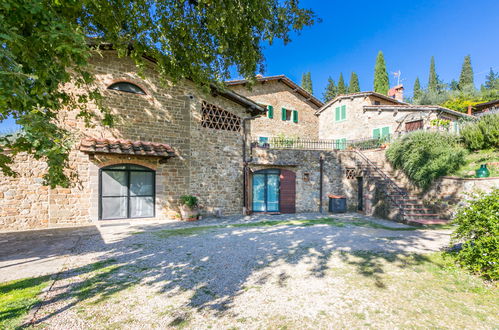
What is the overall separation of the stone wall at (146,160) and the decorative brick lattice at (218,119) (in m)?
0.22

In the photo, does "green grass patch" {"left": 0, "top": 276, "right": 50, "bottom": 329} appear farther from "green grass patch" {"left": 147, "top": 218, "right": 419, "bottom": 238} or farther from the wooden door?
the wooden door

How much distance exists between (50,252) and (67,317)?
3650 millimetres

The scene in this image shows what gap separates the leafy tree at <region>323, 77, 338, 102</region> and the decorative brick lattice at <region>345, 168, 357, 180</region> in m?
37.0

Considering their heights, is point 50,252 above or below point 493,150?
below

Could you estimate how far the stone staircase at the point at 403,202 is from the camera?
9.64 m

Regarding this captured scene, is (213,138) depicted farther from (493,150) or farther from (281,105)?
(493,150)

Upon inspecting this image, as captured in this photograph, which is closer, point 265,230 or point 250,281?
point 250,281

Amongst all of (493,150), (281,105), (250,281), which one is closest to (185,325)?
(250,281)

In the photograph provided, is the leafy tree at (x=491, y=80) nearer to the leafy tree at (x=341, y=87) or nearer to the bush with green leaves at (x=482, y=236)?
the leafy tree at (x=341, y=87)

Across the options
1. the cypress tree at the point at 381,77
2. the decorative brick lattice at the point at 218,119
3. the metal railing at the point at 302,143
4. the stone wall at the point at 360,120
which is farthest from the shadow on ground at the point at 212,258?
the cypress tree at the point at 381,77

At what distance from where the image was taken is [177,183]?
1076 cm

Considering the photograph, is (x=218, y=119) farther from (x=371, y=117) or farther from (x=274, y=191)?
(x=371, y=117)

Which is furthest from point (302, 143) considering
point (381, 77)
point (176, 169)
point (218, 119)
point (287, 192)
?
point (381, 77)

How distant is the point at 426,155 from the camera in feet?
36.6
